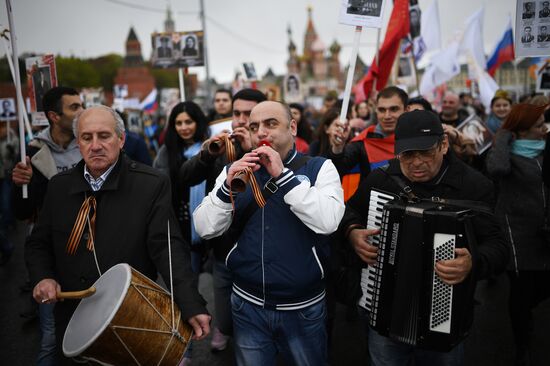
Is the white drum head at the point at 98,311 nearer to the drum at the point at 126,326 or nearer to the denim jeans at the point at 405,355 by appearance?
the drum at the point at 126,326

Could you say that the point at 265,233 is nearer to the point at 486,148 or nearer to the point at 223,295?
the point at 223,295

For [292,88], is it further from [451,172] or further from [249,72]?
[451,172]

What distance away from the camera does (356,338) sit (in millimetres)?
4578

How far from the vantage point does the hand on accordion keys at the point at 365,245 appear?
2.56 meters

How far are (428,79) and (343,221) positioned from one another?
25.4 feet

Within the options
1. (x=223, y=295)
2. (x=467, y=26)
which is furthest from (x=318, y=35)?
(x=223, y=295)

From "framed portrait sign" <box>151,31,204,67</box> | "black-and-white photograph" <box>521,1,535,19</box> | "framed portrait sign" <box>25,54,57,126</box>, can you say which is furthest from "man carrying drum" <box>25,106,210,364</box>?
"framed portrait sign" <box>151,31,204,67</box>

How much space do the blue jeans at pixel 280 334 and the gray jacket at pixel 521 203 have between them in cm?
205

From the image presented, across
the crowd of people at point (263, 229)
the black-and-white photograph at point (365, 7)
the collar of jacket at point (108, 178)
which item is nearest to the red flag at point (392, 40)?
the black-and-white photograph at point (365, 7)

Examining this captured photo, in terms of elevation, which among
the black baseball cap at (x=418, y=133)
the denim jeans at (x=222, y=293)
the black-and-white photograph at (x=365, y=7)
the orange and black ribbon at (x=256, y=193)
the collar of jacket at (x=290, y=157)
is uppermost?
the black-and-white photograph at (x=365, y=7)

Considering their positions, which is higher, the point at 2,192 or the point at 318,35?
the point at 318,35

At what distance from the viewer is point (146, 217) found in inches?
97.8

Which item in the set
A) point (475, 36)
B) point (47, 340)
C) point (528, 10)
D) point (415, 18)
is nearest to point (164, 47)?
point (415, 18)

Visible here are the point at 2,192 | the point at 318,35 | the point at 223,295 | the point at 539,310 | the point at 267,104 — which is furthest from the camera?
the point at 318,35
